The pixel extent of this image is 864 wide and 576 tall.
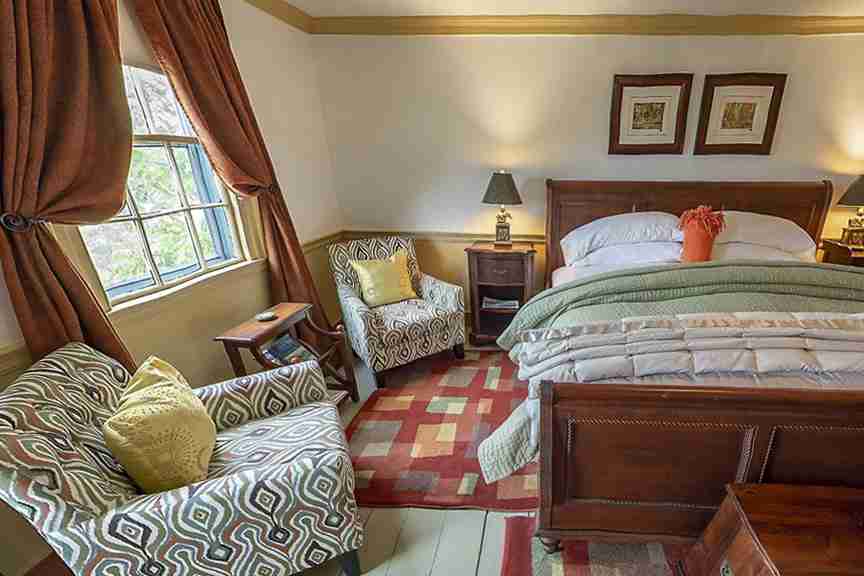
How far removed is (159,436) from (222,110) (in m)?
1.62

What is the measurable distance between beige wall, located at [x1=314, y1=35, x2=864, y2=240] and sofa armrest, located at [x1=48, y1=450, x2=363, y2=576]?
7.93 feet

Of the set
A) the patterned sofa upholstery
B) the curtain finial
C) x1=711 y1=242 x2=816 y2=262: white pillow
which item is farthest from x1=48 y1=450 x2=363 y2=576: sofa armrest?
x1=711 y1=242 x2=816 y2=262: white pillow

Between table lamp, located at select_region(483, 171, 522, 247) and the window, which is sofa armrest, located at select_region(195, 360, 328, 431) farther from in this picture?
table lamp, located at select_region(483, 171, 522, 247)

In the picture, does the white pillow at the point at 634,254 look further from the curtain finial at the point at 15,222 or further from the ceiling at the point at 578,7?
the curtain finial at the point at 15,222

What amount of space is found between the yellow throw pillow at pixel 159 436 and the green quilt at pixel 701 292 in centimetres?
138

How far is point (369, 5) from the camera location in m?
2.64

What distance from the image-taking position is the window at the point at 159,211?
69.1 inches

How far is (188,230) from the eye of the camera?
2.11 m

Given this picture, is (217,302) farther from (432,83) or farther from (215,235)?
(432,83)

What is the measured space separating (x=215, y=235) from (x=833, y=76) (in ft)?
13.6

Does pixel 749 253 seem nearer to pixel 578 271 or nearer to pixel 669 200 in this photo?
pixel 669 200

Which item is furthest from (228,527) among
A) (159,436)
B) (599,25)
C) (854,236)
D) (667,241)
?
(854,236)

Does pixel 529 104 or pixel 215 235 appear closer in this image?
pixel 215 235

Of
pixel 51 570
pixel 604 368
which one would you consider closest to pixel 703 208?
pixel 604 368
